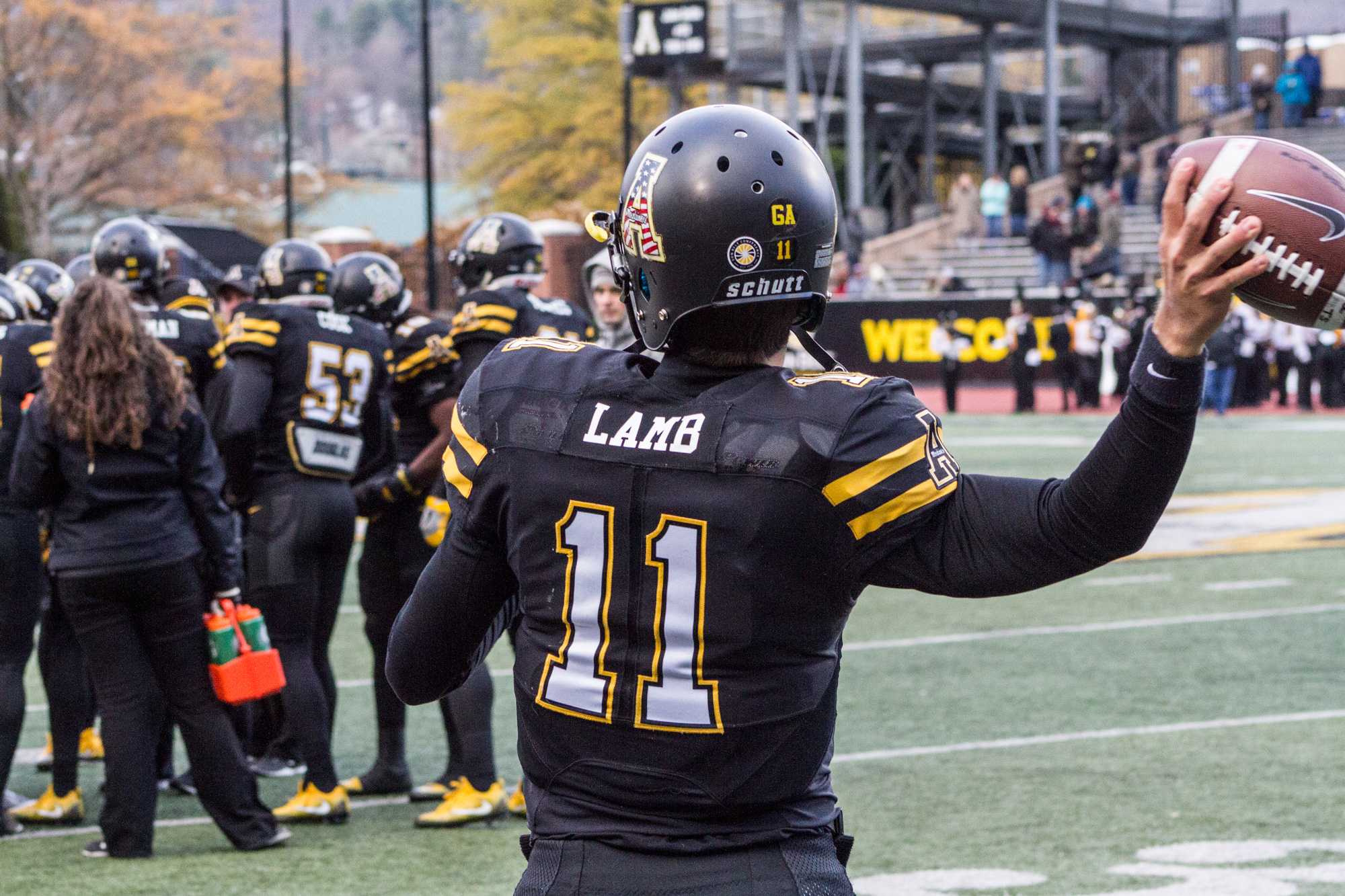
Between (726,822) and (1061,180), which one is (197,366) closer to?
(726,822)

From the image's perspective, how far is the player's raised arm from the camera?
2121 millimetres

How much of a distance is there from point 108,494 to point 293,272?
1.26 metres

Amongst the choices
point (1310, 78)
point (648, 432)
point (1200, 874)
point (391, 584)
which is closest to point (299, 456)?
point (391, 584)

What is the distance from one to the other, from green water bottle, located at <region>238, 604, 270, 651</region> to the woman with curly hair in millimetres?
89

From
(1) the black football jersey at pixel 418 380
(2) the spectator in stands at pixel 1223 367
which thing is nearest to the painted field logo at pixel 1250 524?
(1) the black football jersey at pixel 418 380

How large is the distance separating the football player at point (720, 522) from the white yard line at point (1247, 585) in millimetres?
9026

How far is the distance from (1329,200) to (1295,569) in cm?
999

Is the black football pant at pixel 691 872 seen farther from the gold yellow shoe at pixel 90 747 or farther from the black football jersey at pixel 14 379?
the gold yellow shoe at pixel 90 747

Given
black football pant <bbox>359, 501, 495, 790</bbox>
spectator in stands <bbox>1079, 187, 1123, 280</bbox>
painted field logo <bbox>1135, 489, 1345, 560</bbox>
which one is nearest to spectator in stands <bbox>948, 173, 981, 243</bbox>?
spectator in stands <bbox>1079, 187, 1123, 280</bbox>

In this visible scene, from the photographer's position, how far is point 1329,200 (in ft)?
7.35

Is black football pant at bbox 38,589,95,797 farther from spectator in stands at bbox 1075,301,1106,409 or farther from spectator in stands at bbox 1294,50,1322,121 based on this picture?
spectator in stands at bbox 1294,50,1322,121

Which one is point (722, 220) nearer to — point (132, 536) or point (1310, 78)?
point (132, 536)

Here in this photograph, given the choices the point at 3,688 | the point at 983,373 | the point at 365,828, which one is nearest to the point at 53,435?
the point at 3,688

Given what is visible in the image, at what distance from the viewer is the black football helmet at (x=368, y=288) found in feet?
22.6
